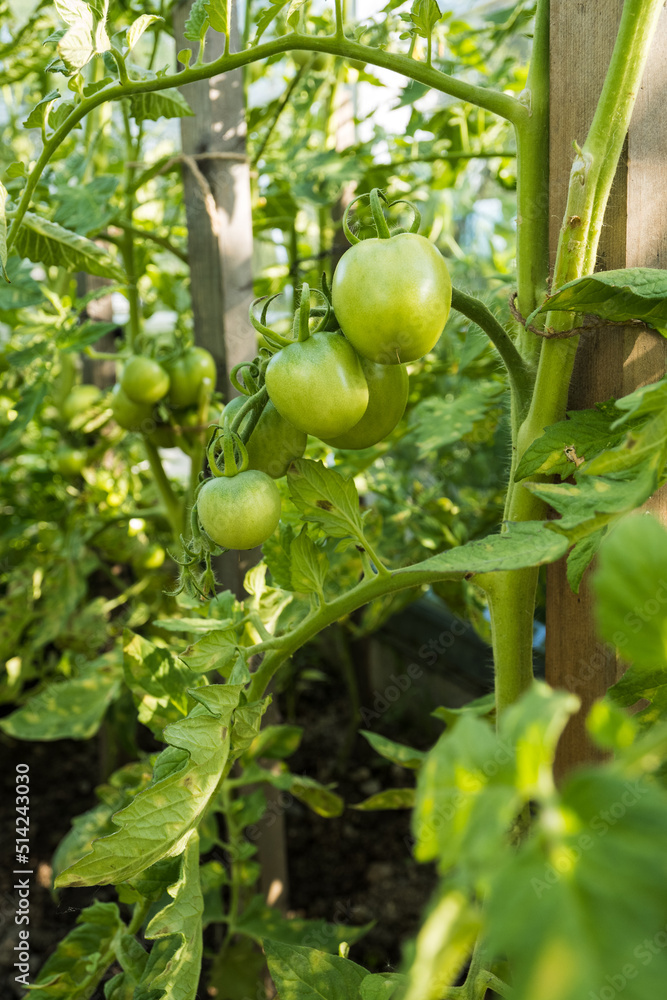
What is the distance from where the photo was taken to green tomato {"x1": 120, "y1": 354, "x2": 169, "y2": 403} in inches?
→ 42.0

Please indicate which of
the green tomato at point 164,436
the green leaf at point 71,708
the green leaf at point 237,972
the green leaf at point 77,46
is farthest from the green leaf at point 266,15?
the green leaf at point 237,972

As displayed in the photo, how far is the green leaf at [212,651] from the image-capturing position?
570mm

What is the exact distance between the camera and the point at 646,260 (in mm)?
565

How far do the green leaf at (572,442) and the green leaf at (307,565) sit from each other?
0.18 meters

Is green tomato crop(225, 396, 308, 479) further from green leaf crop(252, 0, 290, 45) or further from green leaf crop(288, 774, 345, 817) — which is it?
green leaf crop(288, 774, 345, 817)

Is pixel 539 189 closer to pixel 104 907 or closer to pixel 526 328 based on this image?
pixel 526 328

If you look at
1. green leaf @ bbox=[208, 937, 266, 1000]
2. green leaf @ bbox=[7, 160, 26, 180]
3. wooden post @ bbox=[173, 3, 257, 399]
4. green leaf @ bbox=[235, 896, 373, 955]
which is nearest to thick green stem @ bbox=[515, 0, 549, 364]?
green leaf @ bbox=[7, 160, 26, 180]

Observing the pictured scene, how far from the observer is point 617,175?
21.9 inches

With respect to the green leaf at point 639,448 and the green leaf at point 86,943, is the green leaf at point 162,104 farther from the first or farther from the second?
the green leaf at point 86,943

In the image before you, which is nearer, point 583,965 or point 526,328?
point 583,965

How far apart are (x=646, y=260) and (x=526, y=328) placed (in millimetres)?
119

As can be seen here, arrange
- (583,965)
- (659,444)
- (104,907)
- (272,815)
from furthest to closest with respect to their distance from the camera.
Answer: (272,815) → (104,907) → (659,444) → (583,965)

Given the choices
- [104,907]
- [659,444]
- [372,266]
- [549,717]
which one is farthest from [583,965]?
[104,907]

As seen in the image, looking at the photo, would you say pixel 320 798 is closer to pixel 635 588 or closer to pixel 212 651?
pixel 212 651
